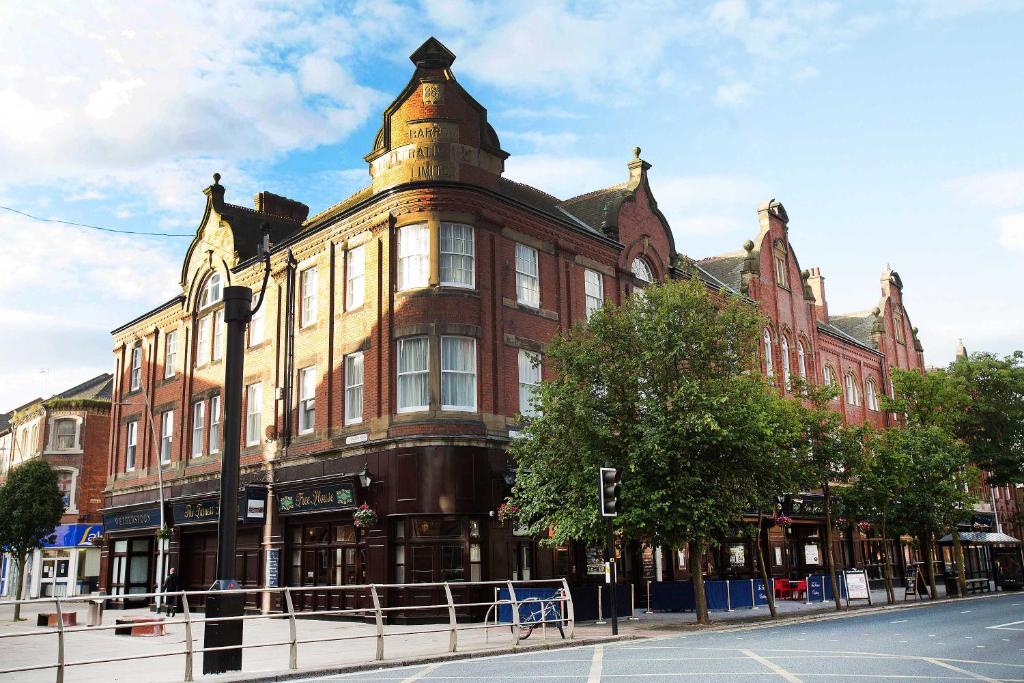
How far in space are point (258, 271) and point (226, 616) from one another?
68.8ft

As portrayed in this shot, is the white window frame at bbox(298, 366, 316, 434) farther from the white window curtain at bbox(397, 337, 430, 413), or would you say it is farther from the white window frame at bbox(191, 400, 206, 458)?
the white window frame at bbox(191, 400, 206, 458)

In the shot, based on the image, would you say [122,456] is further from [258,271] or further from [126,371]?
[258,271]

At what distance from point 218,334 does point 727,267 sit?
22149mm

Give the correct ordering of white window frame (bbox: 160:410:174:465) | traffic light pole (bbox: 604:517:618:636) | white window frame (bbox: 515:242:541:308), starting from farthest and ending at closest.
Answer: white window frame (bbox: 160:410:174:465) → white window frame (bbox: 515:242:541:308) → traffic light pole (bbox: 604:517:618:636)

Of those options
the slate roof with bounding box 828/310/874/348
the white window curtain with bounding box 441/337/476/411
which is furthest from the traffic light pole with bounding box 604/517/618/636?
the slate roof with bounding box 828/310/874/348

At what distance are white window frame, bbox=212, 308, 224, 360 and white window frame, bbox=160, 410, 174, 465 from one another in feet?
13.2

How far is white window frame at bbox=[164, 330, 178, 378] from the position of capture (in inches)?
1412

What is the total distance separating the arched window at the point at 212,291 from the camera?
3381 centimetres

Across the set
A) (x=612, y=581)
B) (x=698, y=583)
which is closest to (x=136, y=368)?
(x=698, y=583)

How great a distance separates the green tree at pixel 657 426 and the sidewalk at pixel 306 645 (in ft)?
7.97

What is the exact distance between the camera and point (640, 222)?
31625 millimetres

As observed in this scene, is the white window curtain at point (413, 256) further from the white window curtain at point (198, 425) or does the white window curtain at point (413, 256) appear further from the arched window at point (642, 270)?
the white window curtain at point (198, 425)

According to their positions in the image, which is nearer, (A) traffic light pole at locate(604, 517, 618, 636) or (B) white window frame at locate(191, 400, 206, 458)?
(A) traffic light pole at locate(604, 517, 618, 636)

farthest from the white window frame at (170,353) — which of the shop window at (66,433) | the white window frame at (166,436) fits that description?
the shop window at (66,433)
